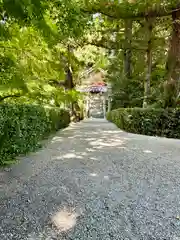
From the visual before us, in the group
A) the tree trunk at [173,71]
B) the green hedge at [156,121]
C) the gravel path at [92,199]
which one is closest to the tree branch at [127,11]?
the tree trunk at [173,71]

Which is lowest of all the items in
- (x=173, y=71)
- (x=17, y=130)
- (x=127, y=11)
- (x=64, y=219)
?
(x=64, y=219)

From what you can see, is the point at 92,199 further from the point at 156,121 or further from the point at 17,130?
the point at 156,121

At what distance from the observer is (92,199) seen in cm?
339

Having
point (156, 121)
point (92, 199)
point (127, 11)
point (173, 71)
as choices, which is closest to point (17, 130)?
Result: point (92, 199)

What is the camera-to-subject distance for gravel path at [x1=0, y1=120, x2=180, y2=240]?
2639 mm

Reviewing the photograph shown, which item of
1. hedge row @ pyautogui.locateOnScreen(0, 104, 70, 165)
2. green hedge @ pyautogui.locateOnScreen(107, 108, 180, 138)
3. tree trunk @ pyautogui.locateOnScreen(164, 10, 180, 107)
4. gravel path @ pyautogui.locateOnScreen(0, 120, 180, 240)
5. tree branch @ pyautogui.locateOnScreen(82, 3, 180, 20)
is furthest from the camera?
tree trunk @ pyautogui.locateOnScreen(164, 10, 180, 107)

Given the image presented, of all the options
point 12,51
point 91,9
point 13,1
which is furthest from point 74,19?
point 91,9

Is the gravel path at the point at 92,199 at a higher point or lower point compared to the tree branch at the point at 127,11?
lower

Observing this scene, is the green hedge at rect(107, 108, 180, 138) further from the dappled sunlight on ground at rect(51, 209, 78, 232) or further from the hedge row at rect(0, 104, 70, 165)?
the dappled sunlight on ground at rect(51, 209, 78, 232)

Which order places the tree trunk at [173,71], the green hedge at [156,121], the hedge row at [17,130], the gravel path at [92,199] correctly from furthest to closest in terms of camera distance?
1. the tree trunk at [173,71]
2. the green hedge at [156,121]
3. the hedge row at [17,130]
4. the gravel path at [92,199]

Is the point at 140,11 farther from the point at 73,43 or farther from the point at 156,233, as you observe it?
the point at 156,233

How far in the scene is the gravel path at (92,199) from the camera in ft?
8.66

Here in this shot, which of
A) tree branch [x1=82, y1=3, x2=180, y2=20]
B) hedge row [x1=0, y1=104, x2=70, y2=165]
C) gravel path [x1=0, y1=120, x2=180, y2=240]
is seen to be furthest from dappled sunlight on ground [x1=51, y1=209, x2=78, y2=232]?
tree branch [x1=82, y1=3, x2=180, y2=20]

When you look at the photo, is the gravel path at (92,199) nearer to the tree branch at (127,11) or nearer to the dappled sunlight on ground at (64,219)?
the dappled sunlight on ground at (64,219)
